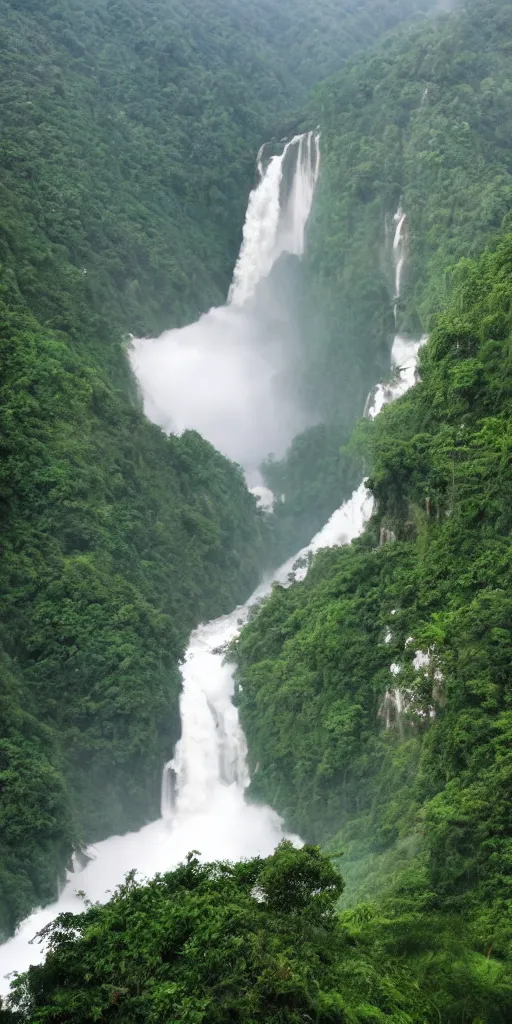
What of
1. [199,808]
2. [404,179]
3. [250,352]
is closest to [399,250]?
[404,179]

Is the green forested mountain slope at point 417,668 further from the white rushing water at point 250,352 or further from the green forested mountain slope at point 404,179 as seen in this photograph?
the white rushing water at point 250,352

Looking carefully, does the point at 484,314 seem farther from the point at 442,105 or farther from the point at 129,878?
the point at 442,105

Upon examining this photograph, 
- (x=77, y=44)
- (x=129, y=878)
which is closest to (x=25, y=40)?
(x=77, y=44)

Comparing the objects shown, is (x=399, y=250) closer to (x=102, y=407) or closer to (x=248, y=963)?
(x=102, y=407)

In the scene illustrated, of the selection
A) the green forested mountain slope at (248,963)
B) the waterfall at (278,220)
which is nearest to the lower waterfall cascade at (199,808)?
the green forested mountain slope at (248,963)

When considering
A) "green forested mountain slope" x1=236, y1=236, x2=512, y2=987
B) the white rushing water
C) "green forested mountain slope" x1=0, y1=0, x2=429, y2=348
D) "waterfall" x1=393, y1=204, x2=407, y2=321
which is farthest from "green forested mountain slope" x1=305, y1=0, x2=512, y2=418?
"green forested mountain slope" x1=236, y1=236, x2=512, y2=987

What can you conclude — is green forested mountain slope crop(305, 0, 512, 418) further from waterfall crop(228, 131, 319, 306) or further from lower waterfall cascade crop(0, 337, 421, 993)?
lower waterfall cascade crop(0, 337, 421, 993)
